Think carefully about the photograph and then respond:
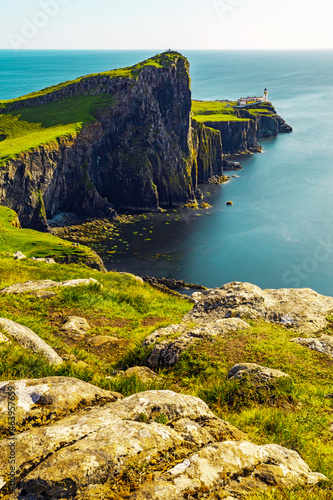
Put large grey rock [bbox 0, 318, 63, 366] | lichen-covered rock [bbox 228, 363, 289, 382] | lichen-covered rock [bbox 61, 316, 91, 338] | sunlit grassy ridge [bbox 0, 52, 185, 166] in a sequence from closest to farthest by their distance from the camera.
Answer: lichen-covered rock [bbox 228, 363, 289, 382] → large grey rock [bbox 0, 318, 63, 366] → lichen-covered rock [bbox 61, 316, 91, 338] → sunlit grassy ridge [bbox 0, 52, 185, 166]

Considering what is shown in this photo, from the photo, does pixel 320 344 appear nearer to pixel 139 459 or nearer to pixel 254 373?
pixel 254 373

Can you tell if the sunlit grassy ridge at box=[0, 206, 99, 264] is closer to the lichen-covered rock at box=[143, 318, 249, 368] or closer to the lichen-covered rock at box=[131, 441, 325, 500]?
the lichen-covered rock at box=[143, 318, 249, 368]

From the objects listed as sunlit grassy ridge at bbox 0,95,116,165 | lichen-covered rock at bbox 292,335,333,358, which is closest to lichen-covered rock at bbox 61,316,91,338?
lichen-covered rock at bbox 292,335,333,358

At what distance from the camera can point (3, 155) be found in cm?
8981

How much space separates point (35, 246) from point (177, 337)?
5471 cm

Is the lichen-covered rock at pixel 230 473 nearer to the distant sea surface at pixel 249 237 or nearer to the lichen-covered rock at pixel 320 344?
the lichen-covered rock at pixel 320 344

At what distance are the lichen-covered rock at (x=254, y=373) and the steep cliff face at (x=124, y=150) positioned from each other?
285 ft

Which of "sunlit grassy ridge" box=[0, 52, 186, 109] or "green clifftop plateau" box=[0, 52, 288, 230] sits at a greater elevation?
"sunlit grassy ridge" box=[0, 52, 186, 109]

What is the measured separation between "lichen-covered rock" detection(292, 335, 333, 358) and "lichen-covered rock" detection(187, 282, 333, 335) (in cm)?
125

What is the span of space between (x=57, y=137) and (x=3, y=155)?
15.9 meters

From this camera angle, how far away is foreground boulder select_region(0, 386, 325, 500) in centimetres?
516

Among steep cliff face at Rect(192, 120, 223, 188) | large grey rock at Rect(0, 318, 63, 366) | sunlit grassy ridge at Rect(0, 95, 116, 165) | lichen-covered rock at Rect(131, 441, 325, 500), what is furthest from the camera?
steep cliff face at Rect(192, 120, 223, 188)

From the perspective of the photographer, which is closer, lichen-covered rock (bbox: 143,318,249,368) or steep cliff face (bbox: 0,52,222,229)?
lichen-covered rock (bbox: 143,318,249,368)

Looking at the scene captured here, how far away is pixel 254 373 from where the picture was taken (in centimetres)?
1057
